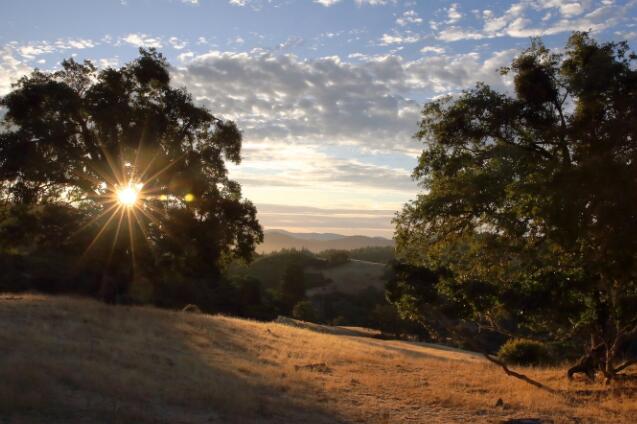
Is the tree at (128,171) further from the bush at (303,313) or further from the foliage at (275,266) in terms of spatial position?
the foliage at (275,266)

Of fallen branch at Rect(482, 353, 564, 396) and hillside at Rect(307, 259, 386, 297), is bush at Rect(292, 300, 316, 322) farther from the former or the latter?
fallen branch at Rect(482, 353, 564, 396)

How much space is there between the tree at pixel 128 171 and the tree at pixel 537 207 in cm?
1093

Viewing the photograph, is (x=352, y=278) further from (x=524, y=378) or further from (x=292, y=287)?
(x=524, y=378)

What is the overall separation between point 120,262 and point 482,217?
681 inches

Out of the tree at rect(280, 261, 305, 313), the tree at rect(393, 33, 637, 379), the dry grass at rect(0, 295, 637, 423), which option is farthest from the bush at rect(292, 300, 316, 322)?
the tree at rect(393, 33, 637, 379)

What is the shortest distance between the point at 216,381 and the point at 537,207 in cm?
804

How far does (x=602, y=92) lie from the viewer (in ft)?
41.9

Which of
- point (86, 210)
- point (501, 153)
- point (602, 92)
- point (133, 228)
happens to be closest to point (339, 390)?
point (501, 153)

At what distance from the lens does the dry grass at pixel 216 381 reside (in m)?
9.71

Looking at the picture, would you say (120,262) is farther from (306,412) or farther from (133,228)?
(306,412)

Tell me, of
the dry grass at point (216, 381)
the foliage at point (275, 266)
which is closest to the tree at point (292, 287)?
the foliage at point (275, 266)

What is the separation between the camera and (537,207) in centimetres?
1141

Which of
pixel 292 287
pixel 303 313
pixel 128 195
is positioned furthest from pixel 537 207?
pixel 292 287

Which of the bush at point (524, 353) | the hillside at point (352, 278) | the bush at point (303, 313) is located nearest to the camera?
the bush at point (524, 353)
